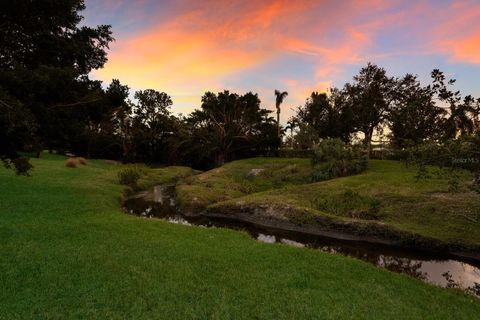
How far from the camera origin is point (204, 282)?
36.4 ft

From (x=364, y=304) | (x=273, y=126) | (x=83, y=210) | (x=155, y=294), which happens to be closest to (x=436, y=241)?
(x=364, y=304)

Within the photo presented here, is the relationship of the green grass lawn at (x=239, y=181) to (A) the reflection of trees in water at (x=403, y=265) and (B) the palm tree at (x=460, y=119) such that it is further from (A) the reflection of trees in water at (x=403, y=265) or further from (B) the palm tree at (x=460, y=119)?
(B) the palm tree at (x=460, y=119)

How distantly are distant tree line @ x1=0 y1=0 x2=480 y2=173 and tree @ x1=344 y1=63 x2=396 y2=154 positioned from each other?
5.2 inches

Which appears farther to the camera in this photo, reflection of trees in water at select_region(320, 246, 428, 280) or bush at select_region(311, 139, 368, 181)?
bush at select_region(311, 139, 368, 181)

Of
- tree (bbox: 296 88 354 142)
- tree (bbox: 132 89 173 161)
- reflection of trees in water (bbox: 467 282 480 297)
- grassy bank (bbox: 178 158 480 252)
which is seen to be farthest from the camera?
tree (bbox: 132 89 173 161)

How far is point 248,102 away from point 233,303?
59642mm

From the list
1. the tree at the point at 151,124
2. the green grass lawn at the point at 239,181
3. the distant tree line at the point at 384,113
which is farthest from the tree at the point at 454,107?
the tree at the point at 151,124

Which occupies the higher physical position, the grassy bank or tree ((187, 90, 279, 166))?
tree ((187, 90, 279, 166))

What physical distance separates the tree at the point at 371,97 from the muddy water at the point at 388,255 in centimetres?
2849

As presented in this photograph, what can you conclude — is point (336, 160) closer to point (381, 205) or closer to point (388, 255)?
point (381, 205)

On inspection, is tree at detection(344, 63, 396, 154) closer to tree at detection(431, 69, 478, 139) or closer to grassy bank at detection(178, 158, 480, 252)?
grassy bank at detection(178, 158, 480, 252)

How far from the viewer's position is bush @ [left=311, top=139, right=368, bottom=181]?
3725 centimetres

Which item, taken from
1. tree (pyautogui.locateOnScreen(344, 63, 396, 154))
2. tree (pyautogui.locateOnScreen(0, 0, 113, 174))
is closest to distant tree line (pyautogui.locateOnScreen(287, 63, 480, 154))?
tree (pyautogui.locateOnScreen(344, 63, 396, 154))

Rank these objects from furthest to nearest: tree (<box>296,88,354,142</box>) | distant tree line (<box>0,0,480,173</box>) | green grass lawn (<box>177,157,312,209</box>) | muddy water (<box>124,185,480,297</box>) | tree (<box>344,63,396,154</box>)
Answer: tree (<box>296,88,354,142</box>), tree (<box>344,63,396,154</box>), green grass lawn (<box>177,157,312,209</box>), muddy water (<box>124,185,480,297</box>), distant tree line (<box>0,0,480,173</box>)
